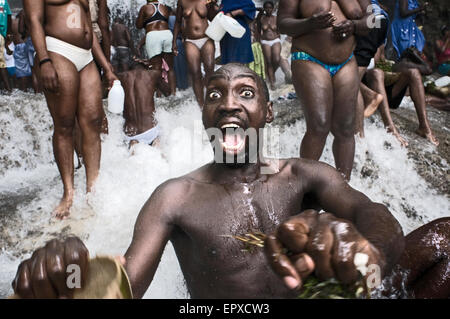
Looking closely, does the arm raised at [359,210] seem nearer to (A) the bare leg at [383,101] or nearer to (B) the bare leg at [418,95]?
(A) the bare leg at [383,101]

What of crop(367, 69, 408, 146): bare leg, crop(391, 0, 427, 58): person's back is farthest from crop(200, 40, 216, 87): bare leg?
crop(391, 0, 427, 58): person's back

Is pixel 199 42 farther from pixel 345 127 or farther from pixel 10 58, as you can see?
pixel 10 58

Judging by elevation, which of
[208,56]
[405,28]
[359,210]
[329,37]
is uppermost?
[329,37]

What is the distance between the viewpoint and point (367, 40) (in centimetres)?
449

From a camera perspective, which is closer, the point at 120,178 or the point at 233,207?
the point at 233,207

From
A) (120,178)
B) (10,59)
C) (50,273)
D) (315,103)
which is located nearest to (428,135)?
(315,103)

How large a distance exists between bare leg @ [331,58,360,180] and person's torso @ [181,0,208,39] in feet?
10.6

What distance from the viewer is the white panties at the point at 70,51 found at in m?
3.23

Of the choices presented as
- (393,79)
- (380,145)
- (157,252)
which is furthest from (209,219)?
(393,79)

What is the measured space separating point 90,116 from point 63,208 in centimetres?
78

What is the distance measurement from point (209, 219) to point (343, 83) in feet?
6.49

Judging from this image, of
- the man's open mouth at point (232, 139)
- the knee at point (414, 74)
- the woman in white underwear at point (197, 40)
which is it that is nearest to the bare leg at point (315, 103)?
the man's open mouth at point (232, 139)

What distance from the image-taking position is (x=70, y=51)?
3.27 m
